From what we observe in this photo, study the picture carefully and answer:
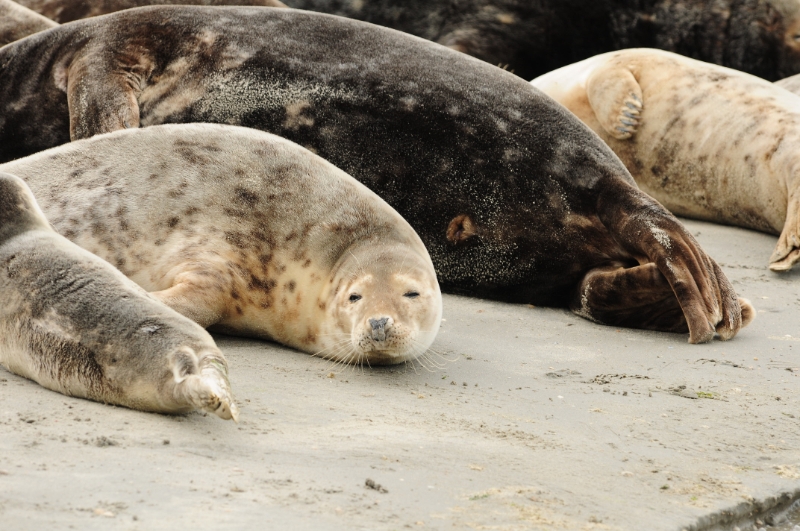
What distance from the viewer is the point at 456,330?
4109 mm

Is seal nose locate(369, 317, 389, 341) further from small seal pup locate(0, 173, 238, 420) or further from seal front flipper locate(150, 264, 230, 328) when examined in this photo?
small seal pup locate(0, 173, 238, 420)

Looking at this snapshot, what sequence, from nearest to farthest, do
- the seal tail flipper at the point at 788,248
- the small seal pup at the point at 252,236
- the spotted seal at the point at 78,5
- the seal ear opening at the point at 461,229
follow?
the small seal pup at the point at 252,236
the seal ear opening at the point at 461,229
the seal tail flipper at the point at 788,248
the spotted seal at the point at 78,5

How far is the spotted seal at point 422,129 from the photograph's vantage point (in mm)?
4602

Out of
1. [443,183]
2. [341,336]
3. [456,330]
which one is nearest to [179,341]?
[341,336]

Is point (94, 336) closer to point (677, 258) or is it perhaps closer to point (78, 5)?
point (677, 258)

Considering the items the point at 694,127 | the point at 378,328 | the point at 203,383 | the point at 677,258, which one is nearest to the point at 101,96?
the point at 378,328

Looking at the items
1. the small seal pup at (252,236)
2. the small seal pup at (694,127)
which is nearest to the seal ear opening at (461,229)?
the small seal pup at (252,236)

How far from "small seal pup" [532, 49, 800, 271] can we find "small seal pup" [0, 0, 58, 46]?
118 inches

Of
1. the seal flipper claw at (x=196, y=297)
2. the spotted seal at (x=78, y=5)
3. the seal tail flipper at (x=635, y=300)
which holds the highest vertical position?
the spotted seal at (x=78, y=5)

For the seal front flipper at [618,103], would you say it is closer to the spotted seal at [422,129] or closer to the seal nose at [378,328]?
the spotted seal at [422,129]

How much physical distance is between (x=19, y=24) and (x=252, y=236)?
3357 mm

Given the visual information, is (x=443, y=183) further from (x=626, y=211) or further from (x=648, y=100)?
(x=648, y=100)

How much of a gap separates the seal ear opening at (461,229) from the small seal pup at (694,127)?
2.22 metres

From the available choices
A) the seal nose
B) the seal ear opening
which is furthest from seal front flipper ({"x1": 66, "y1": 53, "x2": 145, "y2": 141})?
the seal nose
